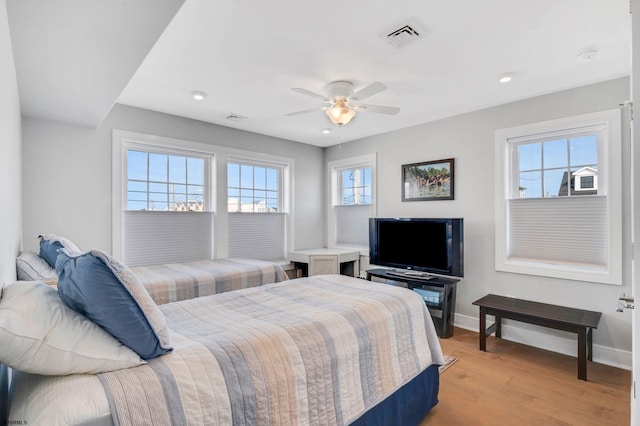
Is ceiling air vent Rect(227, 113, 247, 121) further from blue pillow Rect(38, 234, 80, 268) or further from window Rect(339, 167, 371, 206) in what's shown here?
blue pillow Rect(38, 234, 80, 268)

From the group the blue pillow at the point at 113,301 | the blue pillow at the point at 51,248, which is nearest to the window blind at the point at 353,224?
the blue pillow at the point at 51,248

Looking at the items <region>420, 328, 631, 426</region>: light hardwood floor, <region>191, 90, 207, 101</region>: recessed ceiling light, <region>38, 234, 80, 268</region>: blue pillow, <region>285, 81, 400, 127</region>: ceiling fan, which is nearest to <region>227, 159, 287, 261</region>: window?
<region>191, 90, 207, 101</region>: recessed ceiling light

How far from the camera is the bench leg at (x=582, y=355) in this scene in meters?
2.61

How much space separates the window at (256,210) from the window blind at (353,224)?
0.96 metres

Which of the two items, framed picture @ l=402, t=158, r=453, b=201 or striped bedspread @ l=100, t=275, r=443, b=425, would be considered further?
framed picture @ l=402, t=158, r=453, b=201

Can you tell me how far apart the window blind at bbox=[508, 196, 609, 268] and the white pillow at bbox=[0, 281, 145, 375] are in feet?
12.1

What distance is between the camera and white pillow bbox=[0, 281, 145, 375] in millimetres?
948

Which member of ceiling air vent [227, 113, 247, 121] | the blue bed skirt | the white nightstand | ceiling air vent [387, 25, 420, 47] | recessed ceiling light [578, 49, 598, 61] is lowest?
the blue bed skirt

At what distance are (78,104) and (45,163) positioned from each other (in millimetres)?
937

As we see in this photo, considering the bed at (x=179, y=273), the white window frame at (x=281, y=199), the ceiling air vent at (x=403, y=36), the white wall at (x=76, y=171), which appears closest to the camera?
the ceiling air vent at (x=403, y=36)

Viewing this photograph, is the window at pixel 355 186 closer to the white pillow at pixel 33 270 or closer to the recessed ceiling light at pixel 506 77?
the recessed ceiling light at pixel 506 77

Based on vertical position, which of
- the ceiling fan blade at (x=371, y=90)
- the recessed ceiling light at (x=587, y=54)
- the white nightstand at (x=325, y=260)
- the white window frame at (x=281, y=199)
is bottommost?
the white nightstand at (x=325, y=260)

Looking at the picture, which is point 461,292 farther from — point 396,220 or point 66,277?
point 66,277

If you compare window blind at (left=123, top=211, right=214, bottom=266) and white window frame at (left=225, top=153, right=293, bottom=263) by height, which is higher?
white window frame at (left=225, top=153, right=293, bottom=263)
